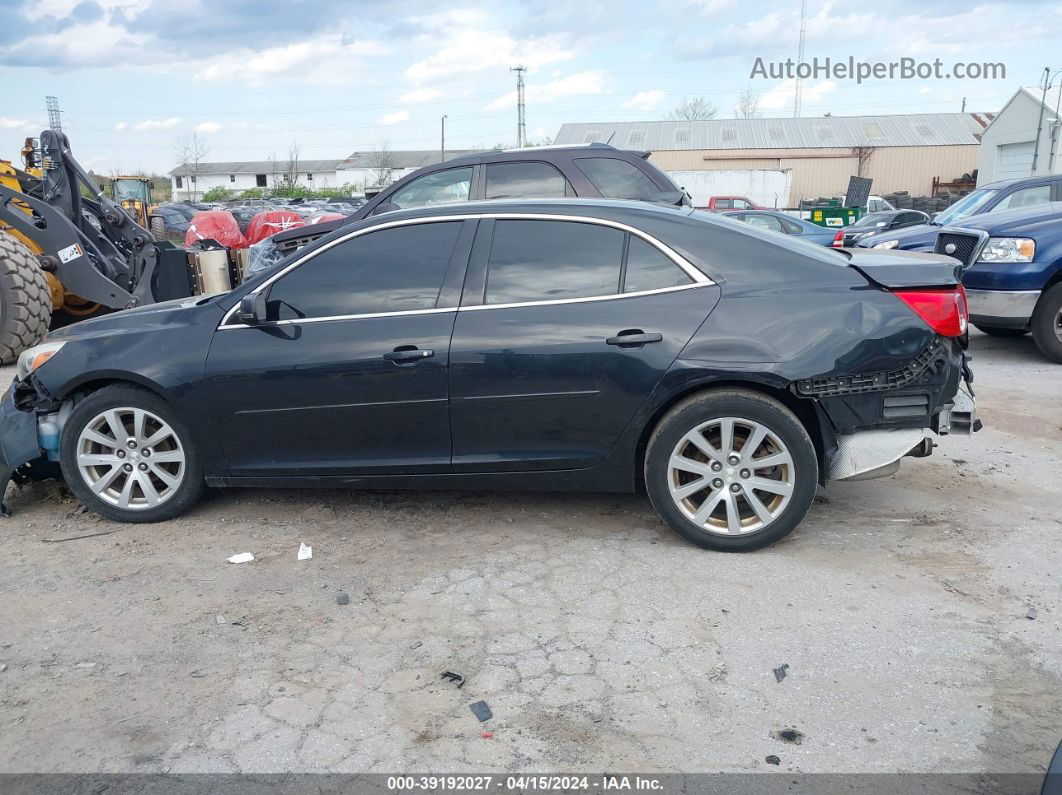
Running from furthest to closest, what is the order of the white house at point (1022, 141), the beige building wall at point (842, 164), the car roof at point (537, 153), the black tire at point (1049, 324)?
the beige building wall at point (842, 164), the white house at point (1022, 141), the black tire at point (1049, 324), the car roof at point (537, 153)

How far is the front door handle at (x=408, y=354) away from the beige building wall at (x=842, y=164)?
52.2 metres

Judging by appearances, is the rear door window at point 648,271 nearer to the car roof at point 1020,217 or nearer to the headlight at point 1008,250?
the headlight at point 1008,250

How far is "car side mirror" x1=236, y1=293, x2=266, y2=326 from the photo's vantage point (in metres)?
4.53

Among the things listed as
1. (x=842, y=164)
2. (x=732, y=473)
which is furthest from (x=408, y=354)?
(x=842, y=164)

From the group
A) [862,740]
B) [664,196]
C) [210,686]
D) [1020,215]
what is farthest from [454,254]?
[1020,215]

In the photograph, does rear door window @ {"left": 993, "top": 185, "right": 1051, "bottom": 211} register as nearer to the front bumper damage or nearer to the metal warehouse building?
the front bumper damage

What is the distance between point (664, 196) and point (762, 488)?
3.83 meters

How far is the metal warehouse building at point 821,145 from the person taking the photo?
54375 millimetres

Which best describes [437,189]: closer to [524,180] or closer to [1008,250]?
[524,180]

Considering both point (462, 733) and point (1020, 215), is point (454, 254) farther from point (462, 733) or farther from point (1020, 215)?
point (1020, 215)

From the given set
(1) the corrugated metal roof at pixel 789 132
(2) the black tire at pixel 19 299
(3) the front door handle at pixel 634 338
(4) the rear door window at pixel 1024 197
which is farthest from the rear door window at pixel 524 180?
(1) the corrugated metal roof at pixel 789 132

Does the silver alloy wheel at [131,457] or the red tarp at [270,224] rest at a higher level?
the red tarp at [270,224]

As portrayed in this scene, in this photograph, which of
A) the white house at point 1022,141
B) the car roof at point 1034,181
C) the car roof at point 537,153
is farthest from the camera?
the white house at point 1022,141

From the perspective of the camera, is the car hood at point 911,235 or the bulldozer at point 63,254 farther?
the car hood at point 911,235
